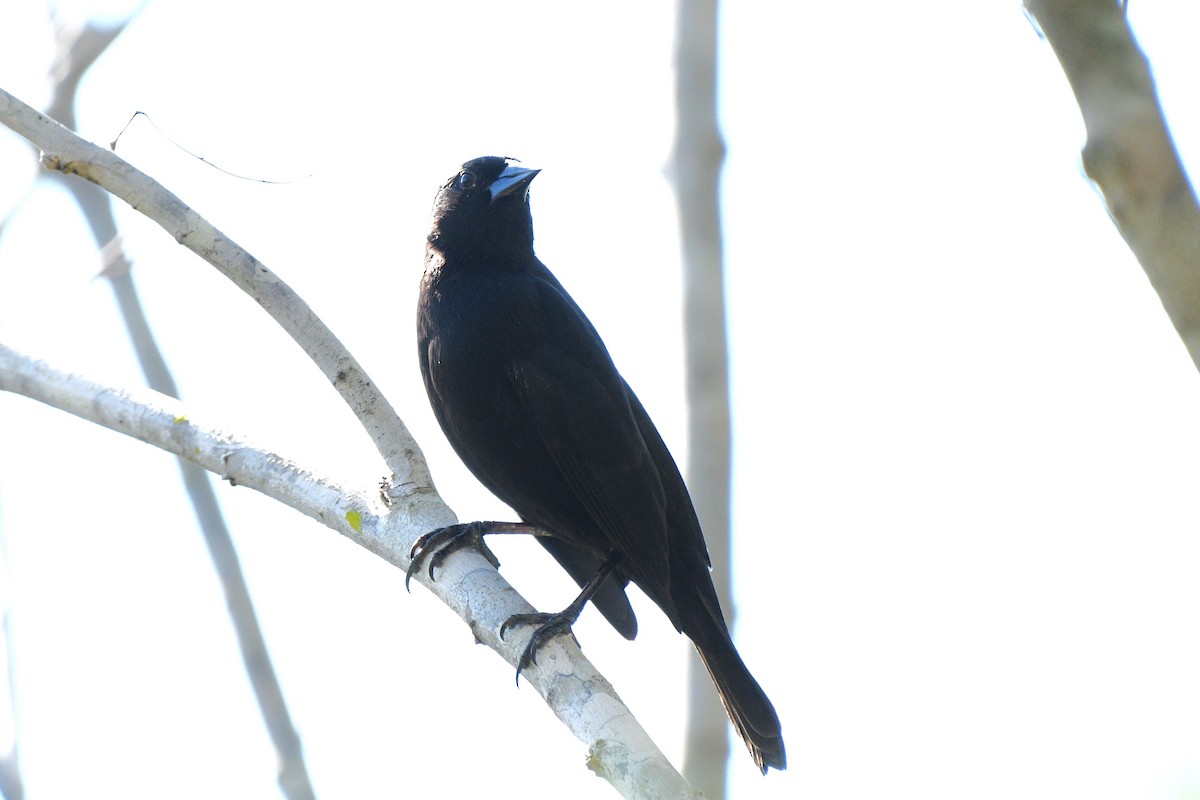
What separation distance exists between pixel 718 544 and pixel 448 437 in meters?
0.90

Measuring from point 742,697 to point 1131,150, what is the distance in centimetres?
262

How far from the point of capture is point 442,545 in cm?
311

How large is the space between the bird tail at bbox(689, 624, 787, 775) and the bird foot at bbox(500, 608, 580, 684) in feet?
2.11

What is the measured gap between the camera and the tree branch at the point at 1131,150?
1.05 meters

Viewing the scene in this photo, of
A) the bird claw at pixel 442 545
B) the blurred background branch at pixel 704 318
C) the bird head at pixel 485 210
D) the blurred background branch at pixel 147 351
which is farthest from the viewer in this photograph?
the bird head at pixel 485 210

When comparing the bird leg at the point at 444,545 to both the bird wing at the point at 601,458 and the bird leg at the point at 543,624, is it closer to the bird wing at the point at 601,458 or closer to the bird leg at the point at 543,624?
the bird leg at the point at 543,624

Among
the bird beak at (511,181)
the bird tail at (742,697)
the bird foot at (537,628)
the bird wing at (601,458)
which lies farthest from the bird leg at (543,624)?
the bird beak at (511,181)

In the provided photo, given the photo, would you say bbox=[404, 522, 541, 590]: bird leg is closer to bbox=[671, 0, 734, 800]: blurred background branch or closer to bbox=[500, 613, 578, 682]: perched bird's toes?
bbox=[500, 613, 578, 682]: perched bird's toes

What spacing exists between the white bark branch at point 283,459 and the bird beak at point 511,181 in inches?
46.7

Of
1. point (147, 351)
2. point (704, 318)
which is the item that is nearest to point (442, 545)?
point (704, 318)

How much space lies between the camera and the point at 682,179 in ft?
11.5

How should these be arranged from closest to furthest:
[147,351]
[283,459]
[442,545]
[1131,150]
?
[1131,150]
[283,459]
[442,545]
[147,351]

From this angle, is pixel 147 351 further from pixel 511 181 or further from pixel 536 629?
pixel 536 629

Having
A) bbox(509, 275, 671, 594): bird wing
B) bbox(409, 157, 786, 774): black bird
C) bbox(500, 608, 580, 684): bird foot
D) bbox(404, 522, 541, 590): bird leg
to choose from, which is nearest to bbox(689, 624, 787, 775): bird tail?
bbox(409, 157, 786, 774): black bird
